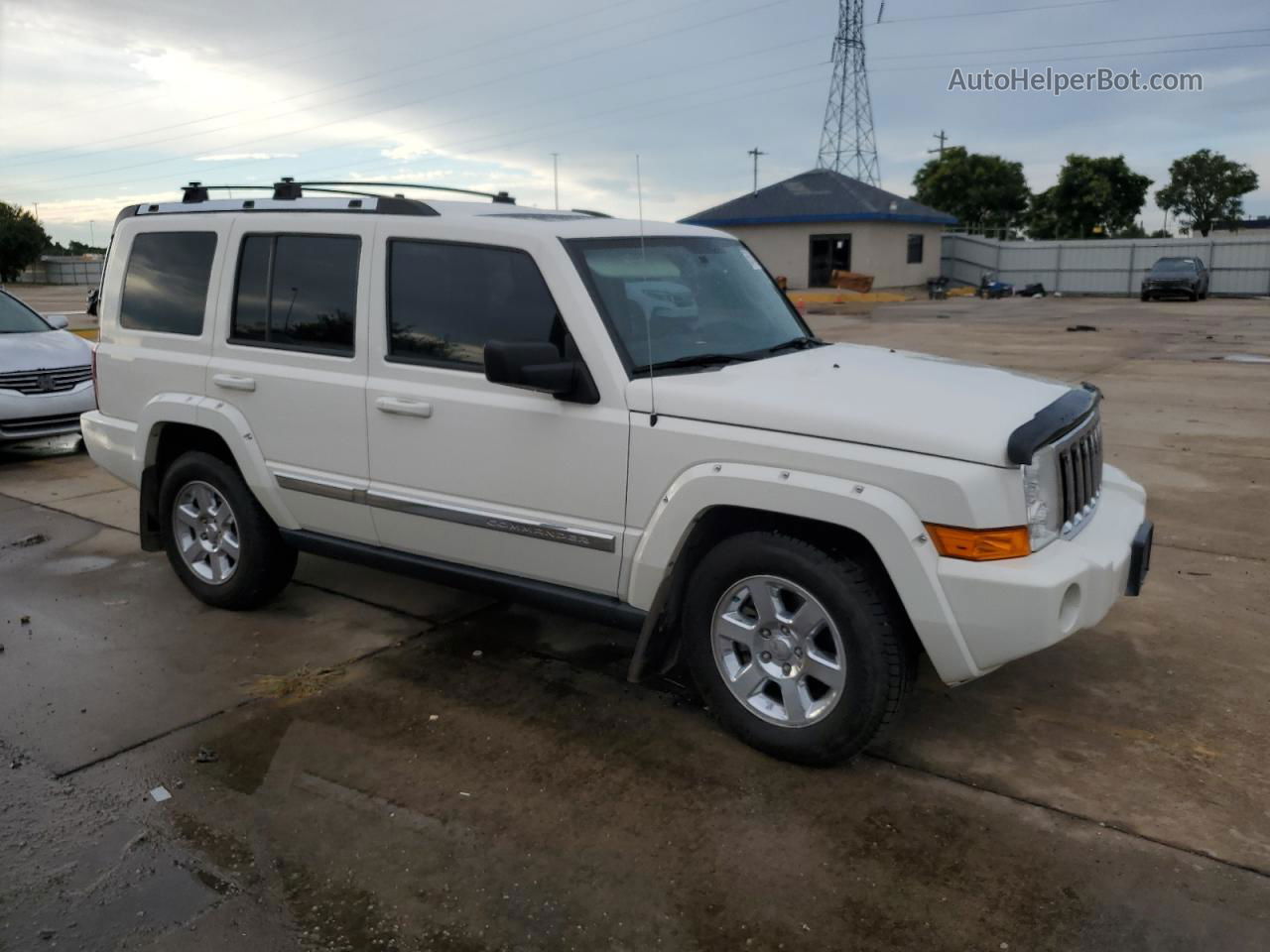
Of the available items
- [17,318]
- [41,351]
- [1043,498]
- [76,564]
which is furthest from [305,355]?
[17,318]

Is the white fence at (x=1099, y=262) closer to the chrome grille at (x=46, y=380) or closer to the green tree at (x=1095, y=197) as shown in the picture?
the green tree at (x=1095, y=197)

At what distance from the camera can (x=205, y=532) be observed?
5379 mm

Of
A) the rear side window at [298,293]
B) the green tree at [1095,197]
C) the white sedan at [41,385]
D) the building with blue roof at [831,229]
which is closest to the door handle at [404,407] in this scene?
the rear side window at [298,293]

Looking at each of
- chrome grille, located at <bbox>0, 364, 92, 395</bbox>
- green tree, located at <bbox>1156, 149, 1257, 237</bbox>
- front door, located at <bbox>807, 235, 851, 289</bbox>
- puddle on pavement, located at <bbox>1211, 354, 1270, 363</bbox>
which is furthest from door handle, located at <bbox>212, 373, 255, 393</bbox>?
green tree, located at <bbox>1156, 149, 1257, 237</bbox>

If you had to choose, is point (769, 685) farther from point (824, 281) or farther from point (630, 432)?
point (824, 281)

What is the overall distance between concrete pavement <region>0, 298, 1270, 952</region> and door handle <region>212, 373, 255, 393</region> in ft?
3.99

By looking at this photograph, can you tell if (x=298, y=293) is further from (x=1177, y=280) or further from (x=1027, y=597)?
(x=1177, y=280)

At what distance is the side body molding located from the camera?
3.28m

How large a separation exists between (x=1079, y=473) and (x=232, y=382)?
3741 millimetres

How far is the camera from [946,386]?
3869 mm

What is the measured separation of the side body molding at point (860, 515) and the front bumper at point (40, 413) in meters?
7.75

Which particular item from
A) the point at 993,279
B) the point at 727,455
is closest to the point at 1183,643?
the point at 727,455

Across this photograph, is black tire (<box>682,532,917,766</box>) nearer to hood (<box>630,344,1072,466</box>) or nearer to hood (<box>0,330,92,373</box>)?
hood (<box>630,344,1072,466</box>)

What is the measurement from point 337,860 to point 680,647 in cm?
144
